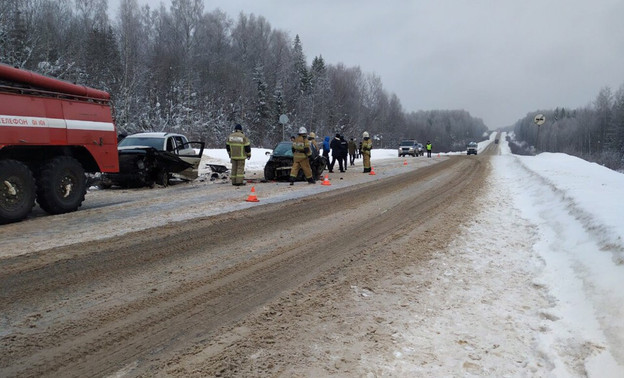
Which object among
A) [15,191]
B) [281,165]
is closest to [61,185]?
[15,191]

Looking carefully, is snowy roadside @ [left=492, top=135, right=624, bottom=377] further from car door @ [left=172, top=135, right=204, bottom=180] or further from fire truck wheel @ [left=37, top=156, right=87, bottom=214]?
car door @ [left=172, top=135, right=204, bottom=180]

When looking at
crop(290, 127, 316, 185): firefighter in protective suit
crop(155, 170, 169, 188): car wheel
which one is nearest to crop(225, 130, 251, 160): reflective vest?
crop(290, 127, 316, 185): firefighter in protective suit

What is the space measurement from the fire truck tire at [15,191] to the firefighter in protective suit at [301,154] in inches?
293

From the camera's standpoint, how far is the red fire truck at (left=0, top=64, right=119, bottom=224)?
6.70 meters

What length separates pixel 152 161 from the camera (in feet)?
38.6

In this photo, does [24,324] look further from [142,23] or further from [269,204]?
[142,23]

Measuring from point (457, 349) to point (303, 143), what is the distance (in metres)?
10.4

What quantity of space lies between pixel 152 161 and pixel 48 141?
4448 mm

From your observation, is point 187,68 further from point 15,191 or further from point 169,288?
point 169,288

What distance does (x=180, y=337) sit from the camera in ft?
9.72

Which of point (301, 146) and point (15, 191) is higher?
point (301, 146)

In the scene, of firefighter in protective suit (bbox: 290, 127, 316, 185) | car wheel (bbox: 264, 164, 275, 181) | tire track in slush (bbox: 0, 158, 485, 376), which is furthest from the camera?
car wheel (bbox: 264, 164, 275, 181)

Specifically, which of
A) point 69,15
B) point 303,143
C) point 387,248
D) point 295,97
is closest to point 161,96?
point 69,15

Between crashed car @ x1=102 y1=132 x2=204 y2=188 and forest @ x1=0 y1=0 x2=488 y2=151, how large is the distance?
64.1 feet
